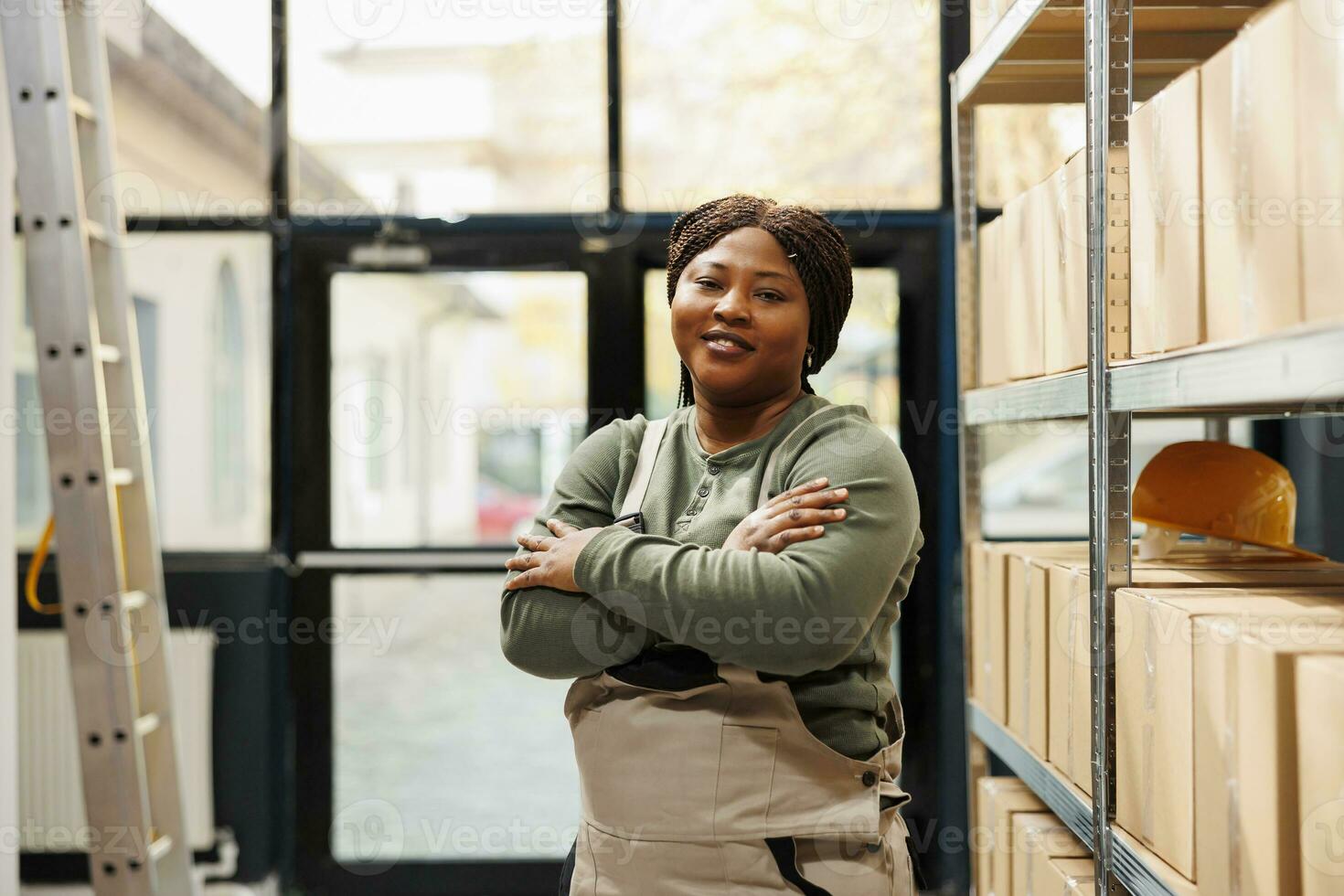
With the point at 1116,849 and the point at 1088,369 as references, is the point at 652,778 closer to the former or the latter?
the point at 1116,849

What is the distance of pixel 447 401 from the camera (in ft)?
9.37

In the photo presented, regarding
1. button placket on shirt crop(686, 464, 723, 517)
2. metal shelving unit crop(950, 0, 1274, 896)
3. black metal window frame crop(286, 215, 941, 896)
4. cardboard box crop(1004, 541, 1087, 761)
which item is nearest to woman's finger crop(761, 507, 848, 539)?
button placket on shirt crop(686, 464, 723, 517)

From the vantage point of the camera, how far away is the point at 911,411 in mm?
2801

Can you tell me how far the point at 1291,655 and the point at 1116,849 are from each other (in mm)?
482

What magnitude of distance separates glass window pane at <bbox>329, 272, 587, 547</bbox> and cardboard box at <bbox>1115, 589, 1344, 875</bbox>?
1738 mm

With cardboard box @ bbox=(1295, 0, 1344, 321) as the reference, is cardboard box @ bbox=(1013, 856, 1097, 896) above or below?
below

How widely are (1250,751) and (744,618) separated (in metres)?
0.52

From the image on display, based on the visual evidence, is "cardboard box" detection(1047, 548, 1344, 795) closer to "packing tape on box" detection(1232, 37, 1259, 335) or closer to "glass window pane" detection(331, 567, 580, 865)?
"packing tape on box" detection(1232, 37, 1259, 335)

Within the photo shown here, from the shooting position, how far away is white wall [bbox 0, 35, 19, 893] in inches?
96.6

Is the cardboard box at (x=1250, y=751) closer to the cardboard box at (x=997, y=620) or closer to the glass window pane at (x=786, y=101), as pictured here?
the cardboard box at (x=997, y=620)

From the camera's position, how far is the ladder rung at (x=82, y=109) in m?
2.19

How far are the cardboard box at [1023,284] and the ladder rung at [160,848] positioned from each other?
1936 millimetres

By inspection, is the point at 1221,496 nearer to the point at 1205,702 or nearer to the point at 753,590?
the point at 1205,702

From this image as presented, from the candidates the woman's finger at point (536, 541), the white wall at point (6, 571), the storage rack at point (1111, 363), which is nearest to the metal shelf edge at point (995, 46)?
the storage rack at point (1111, 363)
